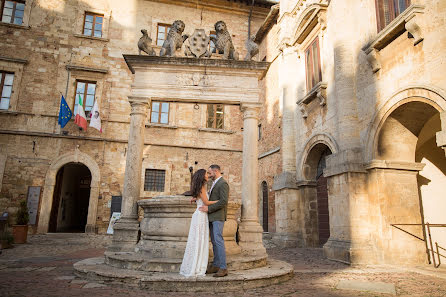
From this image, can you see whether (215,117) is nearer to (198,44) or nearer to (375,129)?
(198,44)

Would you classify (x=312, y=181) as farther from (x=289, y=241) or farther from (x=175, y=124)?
(x=175, y=124)

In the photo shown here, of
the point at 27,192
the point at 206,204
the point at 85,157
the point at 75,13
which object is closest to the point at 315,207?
the point at 206,204

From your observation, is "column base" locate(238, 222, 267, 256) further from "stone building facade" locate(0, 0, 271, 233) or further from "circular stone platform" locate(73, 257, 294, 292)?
"stone building facade" locate(0, 0, 271, 233)

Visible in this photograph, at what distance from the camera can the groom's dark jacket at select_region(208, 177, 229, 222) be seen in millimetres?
4379

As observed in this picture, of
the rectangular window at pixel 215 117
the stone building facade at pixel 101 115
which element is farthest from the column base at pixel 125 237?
the rectangular window at pixel 215 117

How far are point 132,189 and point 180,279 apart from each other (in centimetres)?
265

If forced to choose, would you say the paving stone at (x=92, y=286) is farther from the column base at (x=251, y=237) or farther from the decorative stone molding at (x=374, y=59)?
the decorative stone molding at (x=374, y=59)

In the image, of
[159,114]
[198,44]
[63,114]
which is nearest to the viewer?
[198,44]

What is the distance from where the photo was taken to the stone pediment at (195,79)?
21.1 feet

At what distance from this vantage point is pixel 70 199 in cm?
1762

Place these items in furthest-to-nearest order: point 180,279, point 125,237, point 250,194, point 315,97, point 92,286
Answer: point 315,97, point 250,194, point 125,237, point 92,286, point 180,279

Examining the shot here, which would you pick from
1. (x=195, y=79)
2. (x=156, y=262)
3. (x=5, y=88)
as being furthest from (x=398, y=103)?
(x=5, y=88)

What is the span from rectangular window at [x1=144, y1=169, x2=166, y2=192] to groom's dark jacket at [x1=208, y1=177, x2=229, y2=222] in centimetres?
1072

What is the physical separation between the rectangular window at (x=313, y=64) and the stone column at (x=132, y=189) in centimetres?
644
